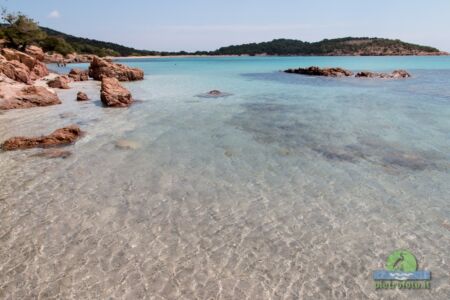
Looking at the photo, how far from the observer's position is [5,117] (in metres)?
18.2

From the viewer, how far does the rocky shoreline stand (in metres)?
12.9

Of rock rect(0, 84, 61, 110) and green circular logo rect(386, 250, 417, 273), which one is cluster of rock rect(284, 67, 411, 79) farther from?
green circular logo rect(386, 250, 417, 273)

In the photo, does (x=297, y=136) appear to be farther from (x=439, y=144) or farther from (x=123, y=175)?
(x=123, y=175)

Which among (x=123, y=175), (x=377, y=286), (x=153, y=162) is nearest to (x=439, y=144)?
(x=377, y=286)

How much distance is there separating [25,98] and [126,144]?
1261 centimetres

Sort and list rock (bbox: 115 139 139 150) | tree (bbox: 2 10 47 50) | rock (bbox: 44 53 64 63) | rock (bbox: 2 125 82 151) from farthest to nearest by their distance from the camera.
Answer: rock (bbox: 44 53 64 63), tree (bbox: 2 10 47 50), rock (bbox: 115 139 139 150), rock (bbox: 2 125 82 151)

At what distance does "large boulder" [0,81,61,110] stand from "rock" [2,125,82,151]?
991cm

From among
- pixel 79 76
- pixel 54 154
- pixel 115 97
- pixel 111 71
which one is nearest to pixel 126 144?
pixel 54 154

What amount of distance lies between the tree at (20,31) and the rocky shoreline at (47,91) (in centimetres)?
4192

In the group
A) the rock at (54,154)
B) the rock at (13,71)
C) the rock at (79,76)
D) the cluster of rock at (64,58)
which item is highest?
the rock at (13,71)

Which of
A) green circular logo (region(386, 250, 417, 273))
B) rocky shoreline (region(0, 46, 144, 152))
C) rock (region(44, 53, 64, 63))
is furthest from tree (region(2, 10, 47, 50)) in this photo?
green circular logo (region(386, 250, 417, 273))

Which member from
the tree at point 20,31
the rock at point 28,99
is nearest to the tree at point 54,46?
the tree at point 20,31

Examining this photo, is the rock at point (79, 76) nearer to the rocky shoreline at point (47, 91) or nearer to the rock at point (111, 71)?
the rocky shoreline at point (47, 91)

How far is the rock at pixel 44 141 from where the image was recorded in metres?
12.5
